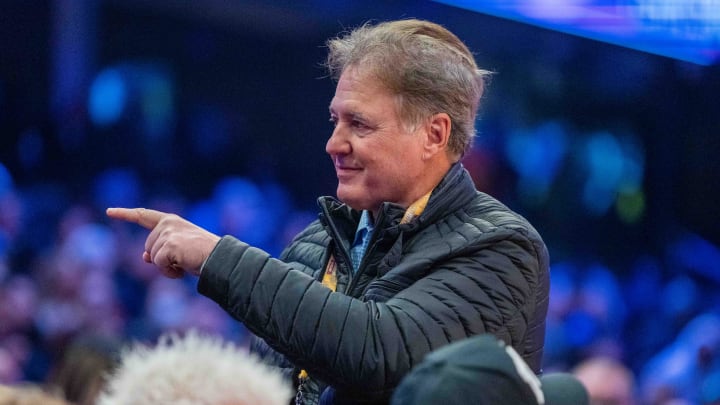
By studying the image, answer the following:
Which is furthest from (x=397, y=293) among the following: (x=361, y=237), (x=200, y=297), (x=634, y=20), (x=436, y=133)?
(x=634, y=20)

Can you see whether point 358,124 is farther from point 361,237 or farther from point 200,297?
point 200,297

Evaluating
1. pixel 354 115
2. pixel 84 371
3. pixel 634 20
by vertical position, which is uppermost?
pixel 634 20

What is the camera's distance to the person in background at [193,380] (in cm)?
120

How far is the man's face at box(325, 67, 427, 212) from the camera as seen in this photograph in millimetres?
2033

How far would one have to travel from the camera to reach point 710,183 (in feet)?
24.9

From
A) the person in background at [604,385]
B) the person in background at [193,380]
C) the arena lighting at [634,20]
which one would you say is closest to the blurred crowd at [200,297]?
the person in background at [604,385]

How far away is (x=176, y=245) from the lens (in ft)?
5.92

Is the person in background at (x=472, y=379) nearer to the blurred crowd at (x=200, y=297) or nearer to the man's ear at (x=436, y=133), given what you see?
the man's ear at (x=436, y=133)

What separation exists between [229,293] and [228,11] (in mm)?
5515

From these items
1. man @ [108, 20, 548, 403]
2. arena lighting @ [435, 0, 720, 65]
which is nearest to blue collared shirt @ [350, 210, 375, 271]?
man @ [108, 20, 548, 403]

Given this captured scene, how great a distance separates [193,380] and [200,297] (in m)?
4.89

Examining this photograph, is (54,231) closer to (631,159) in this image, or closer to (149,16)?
(149,16)

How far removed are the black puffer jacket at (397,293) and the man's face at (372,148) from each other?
60mm

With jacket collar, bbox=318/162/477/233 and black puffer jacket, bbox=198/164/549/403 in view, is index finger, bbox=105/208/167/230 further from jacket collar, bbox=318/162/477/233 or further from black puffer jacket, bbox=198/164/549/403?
jacket collar, bbox=318/162/477/233
